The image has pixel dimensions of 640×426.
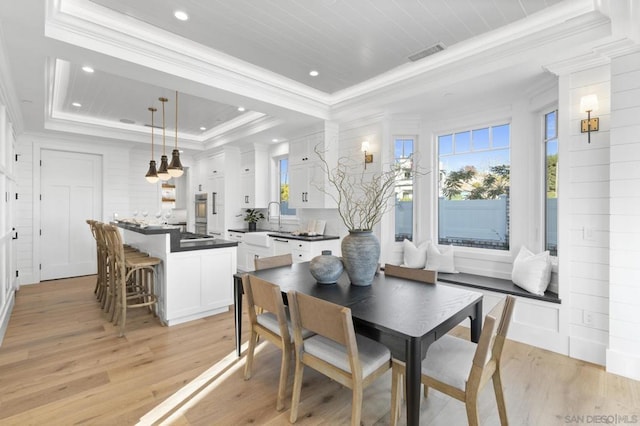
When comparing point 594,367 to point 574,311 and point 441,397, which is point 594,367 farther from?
point 441,397

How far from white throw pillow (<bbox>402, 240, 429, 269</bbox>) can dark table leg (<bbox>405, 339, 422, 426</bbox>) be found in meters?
2.78

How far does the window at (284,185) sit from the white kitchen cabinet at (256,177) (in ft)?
0.94

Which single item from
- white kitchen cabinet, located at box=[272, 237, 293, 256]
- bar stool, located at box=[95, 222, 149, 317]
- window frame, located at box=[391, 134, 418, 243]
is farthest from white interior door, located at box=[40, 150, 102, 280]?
window frame, located at box=[391, 134, 418, 243]

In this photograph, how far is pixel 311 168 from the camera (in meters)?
5.19

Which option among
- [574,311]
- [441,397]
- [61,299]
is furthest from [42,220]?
[574,311]

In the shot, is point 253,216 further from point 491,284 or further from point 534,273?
point 534,273

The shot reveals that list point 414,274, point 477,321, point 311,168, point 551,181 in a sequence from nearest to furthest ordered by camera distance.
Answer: point 477,321, point 414,274, point 551,181, point 311,168

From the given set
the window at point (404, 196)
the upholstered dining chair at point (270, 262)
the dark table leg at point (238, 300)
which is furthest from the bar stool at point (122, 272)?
the window at point (404, 196)

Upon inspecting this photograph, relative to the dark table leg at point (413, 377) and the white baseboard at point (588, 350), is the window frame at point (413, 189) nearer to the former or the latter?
the white baseboard at point (588, 350)

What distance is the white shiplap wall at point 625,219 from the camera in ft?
7.91

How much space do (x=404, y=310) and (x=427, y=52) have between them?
2.66 m

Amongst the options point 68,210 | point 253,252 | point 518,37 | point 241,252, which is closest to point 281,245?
point 253,252

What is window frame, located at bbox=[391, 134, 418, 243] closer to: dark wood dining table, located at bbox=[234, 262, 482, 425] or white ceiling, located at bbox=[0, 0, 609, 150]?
white ceiling, located at bbox=[0, 0, 609, 150]

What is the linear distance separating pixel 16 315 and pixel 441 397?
4906 millimetres
